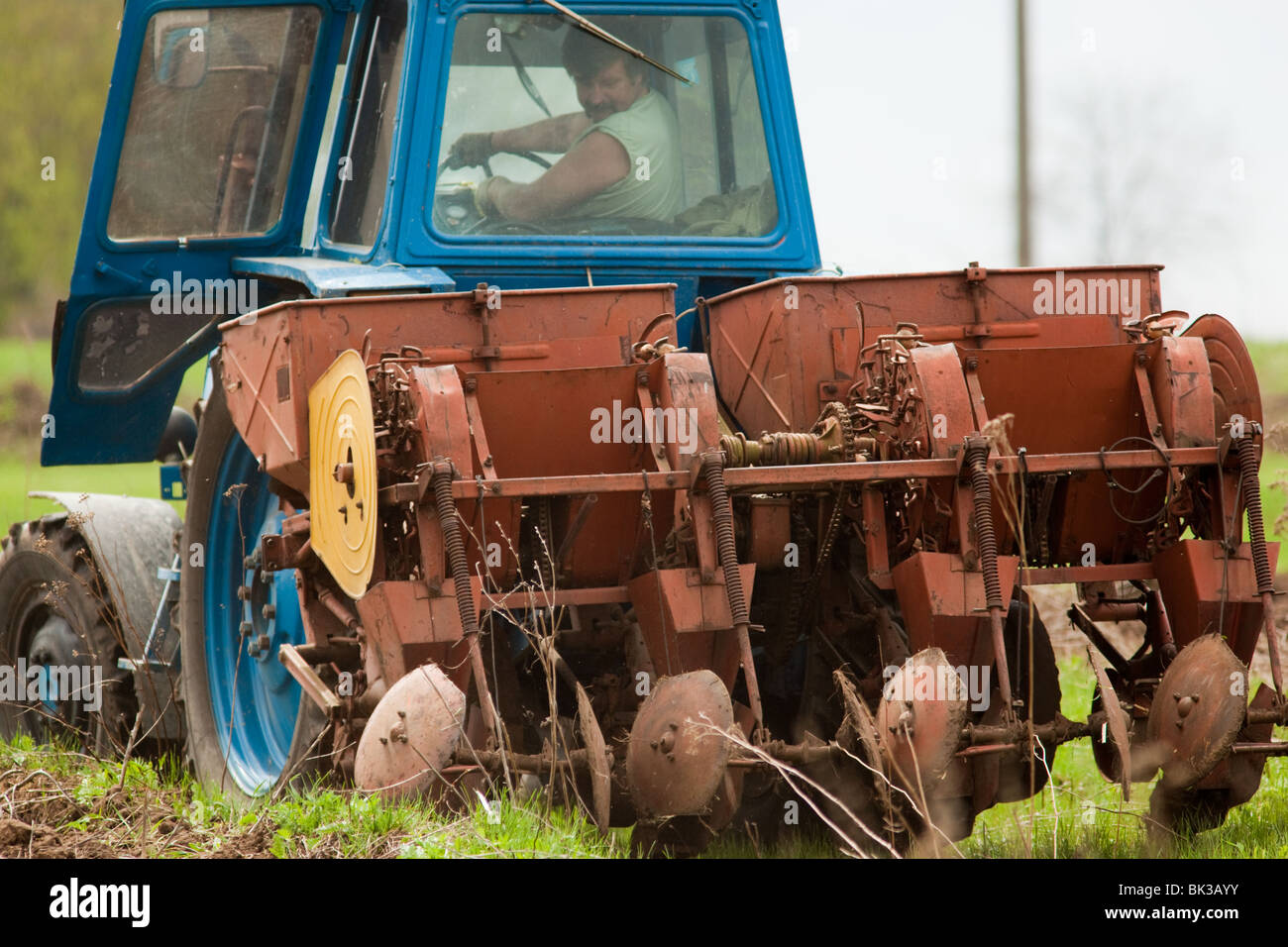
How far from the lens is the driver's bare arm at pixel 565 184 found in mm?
Result: 5848

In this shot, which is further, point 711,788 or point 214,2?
point 214,2

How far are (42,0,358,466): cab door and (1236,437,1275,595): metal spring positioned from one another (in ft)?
11.5

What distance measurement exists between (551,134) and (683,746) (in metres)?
2.48

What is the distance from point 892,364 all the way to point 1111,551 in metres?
0.91

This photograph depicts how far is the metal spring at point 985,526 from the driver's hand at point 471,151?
2.13 metres

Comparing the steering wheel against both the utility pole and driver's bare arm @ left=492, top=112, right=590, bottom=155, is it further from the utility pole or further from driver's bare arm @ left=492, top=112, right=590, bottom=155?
the utility pole

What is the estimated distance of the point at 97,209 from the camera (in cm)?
632

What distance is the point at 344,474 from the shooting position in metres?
4.56

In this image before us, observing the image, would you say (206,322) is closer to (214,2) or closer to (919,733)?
(214,2)

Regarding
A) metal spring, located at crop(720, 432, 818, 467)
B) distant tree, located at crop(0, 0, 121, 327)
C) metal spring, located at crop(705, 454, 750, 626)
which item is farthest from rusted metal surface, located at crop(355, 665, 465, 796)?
distant tree, located at crop(0, 0, 121, 327)

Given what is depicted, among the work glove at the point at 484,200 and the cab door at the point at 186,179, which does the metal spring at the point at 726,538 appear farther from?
the cab door at the point at 186,179

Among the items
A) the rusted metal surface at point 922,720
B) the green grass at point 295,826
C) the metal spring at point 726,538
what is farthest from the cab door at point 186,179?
the rusted metal surface at point 922,720

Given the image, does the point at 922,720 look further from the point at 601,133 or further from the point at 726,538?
the point at 601,133

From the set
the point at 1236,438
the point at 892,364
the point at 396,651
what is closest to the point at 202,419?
the point at 396,651
